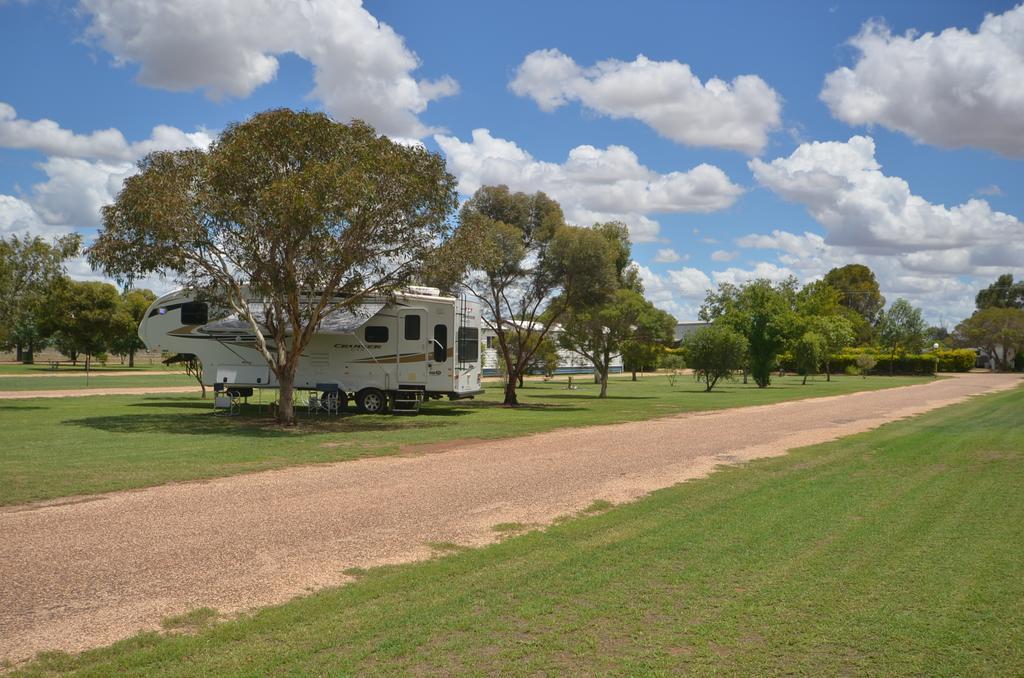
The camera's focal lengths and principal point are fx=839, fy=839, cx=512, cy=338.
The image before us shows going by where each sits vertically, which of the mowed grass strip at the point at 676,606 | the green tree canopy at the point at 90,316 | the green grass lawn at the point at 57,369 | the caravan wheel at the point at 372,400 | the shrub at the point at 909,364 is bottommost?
the mowed grass strip at the point at 676,606

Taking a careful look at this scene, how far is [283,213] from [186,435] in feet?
15.6

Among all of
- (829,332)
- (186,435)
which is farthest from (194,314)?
(829,332)

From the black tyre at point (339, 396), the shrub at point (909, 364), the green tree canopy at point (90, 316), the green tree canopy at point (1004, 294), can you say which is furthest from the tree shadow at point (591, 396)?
the green tree canopy at point (1004, 294)

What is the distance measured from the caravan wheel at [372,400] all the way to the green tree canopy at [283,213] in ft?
12.2

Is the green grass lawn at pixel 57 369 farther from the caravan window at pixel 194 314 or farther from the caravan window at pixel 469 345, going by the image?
the caravan window at pixel 469 345

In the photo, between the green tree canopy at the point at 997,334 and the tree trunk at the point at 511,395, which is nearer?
the tree trunk at the point at 511,395

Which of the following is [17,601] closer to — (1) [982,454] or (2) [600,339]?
(1) [982,454]

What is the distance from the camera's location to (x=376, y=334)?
2247cm

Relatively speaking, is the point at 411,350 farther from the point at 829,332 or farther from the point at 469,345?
the point at 829,332

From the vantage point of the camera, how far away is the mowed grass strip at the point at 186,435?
36.2 ft

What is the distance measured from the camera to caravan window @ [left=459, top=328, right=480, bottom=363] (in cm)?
2283

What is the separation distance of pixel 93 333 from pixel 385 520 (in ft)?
179

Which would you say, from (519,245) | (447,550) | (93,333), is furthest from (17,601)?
(93,333)

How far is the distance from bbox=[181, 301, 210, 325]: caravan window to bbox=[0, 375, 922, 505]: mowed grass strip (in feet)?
8.00
